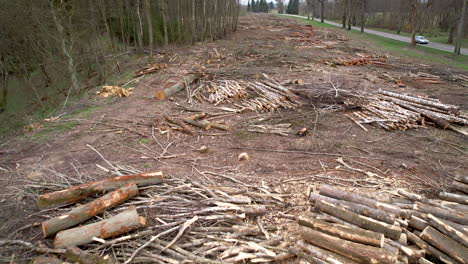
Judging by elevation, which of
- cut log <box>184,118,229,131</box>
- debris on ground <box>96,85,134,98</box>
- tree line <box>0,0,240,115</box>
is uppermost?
tree line <box>0,0,240,115</box>

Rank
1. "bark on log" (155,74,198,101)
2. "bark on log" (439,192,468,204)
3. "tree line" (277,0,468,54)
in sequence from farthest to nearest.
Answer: "tree line" (277,0,468,54)
"bark on log" (155,74,198,101)
"bark on log" (439,192,468,204)

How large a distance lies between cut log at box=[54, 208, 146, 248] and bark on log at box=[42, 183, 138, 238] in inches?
7.9

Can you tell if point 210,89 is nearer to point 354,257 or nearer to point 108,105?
point 108,105

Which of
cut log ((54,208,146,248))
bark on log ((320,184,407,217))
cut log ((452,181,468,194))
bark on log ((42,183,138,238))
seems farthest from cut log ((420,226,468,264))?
bark on log ((42,183,138,238))

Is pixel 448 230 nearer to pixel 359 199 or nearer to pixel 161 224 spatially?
pixel 359 199

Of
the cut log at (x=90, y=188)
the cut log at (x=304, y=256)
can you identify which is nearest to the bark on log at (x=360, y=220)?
the cut log at (x=304, y=256)

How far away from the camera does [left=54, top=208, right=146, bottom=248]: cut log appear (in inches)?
148

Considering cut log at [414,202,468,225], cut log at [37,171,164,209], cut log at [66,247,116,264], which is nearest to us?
cut log at [66,247,116,264]

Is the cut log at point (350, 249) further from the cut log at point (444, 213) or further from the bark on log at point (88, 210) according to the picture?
the bark on log at point (88, 210)

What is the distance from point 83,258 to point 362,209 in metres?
3.93

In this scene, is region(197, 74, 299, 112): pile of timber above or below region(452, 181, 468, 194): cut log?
above

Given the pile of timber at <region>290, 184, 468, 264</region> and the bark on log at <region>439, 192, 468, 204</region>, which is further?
the bark on log at <region>439, 192, 468, 204</region>

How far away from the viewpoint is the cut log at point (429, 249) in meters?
3.39

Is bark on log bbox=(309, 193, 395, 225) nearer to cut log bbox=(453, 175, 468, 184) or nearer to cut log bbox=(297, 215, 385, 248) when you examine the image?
cut log bbox=(297, 215, 385, 248)
